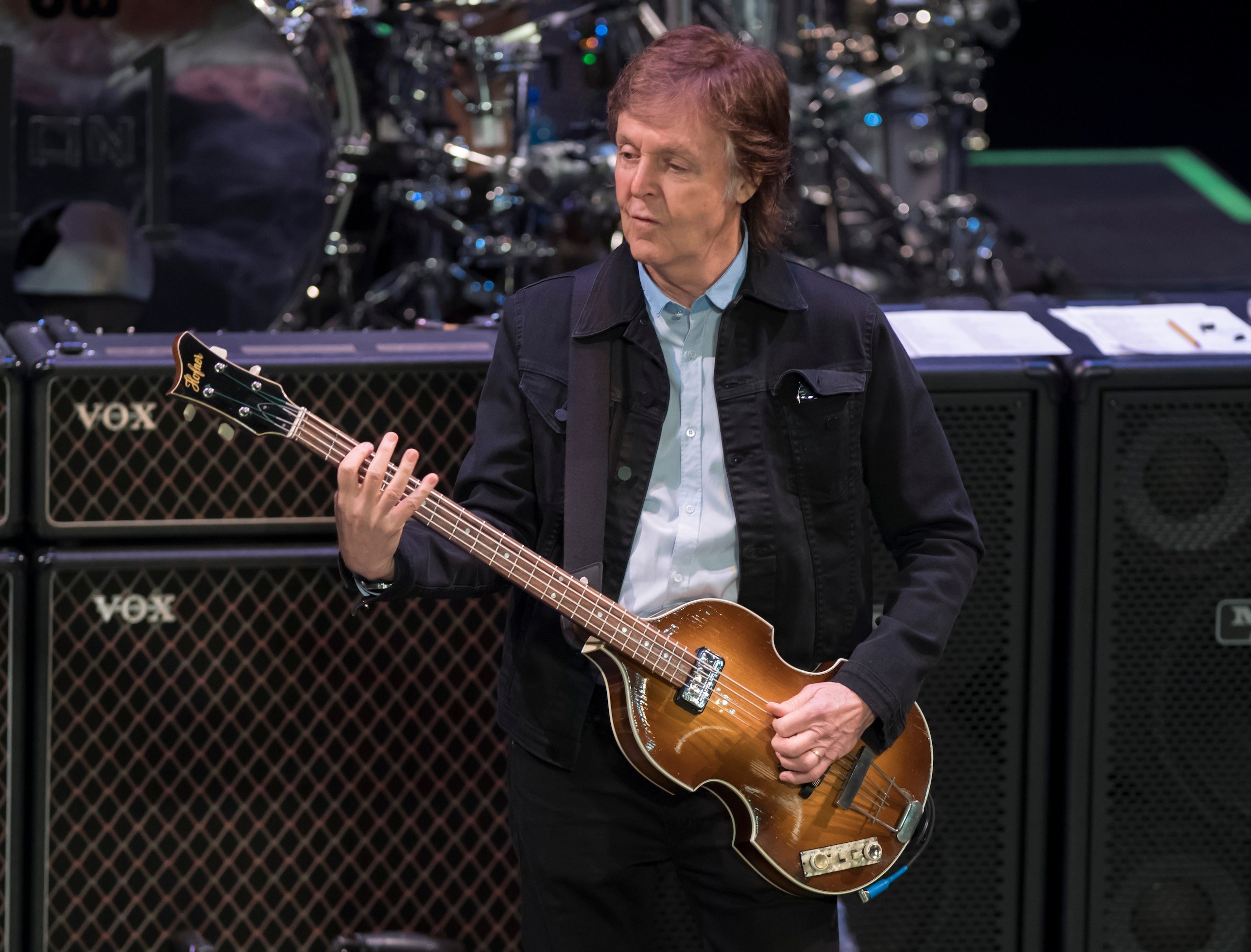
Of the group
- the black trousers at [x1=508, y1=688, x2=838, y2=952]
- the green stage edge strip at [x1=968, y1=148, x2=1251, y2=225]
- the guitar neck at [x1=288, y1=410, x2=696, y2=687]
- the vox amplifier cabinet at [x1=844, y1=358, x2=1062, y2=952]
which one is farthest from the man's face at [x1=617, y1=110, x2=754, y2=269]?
the green stage edge strip at [x1=968, y1=148, x2=1251, y2=225]

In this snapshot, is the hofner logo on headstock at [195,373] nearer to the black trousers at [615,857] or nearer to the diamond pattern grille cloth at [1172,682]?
the black trousers at [615,857]

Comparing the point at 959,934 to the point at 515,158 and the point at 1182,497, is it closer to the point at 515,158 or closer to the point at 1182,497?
the point at 1182,497

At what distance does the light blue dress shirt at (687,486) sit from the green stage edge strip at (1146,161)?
6984mm

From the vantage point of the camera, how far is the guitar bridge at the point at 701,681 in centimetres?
214

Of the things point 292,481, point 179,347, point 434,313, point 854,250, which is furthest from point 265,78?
point 854,250

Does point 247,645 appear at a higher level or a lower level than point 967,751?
higher

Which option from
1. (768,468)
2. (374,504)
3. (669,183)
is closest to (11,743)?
(374,504)

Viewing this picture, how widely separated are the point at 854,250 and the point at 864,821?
5585 mm

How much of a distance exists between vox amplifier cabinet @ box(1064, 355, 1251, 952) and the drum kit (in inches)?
65.8

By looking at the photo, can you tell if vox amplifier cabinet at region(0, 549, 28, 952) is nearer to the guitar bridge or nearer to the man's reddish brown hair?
the guitar bridge

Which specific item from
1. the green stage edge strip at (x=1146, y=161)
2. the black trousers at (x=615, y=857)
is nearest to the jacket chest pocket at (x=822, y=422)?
the black trousers at (x=615, y=857)

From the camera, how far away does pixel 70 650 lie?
276 cm

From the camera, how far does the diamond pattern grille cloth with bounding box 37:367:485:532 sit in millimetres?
2736

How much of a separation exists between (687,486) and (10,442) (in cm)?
138
